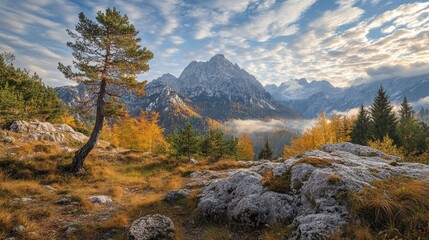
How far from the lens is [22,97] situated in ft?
106

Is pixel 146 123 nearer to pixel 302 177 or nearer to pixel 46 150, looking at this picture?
pixel 46 150

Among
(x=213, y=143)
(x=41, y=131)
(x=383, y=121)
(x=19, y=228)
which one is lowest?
(x=213, y=143)

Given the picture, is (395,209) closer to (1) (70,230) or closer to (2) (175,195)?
(2) (175,195)

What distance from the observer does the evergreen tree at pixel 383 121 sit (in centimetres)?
5338

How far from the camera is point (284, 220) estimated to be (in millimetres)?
7754

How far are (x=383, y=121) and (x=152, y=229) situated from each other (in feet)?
205

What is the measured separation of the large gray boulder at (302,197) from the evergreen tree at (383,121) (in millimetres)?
52288

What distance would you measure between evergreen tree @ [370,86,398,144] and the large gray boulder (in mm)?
52288

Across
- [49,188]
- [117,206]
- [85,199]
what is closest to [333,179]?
[117,206]

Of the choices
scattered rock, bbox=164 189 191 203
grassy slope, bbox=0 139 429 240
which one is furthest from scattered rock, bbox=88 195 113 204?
scattered rock, bbox=164 189 191 203

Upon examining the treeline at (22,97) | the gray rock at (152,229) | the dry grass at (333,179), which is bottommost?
the gray rock at (152,229)

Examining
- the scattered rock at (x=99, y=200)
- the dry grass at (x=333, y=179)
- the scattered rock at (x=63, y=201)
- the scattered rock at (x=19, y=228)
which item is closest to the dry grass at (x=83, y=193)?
the scattered rock at (x=19, y=228)

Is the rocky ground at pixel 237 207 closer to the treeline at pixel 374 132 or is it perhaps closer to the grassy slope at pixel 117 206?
the grassy slope at pixel 117 206

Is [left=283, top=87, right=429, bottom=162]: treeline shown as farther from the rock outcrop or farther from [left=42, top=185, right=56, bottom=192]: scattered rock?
[left=42, top=185, right=56, bottom=192]: scattered rock
